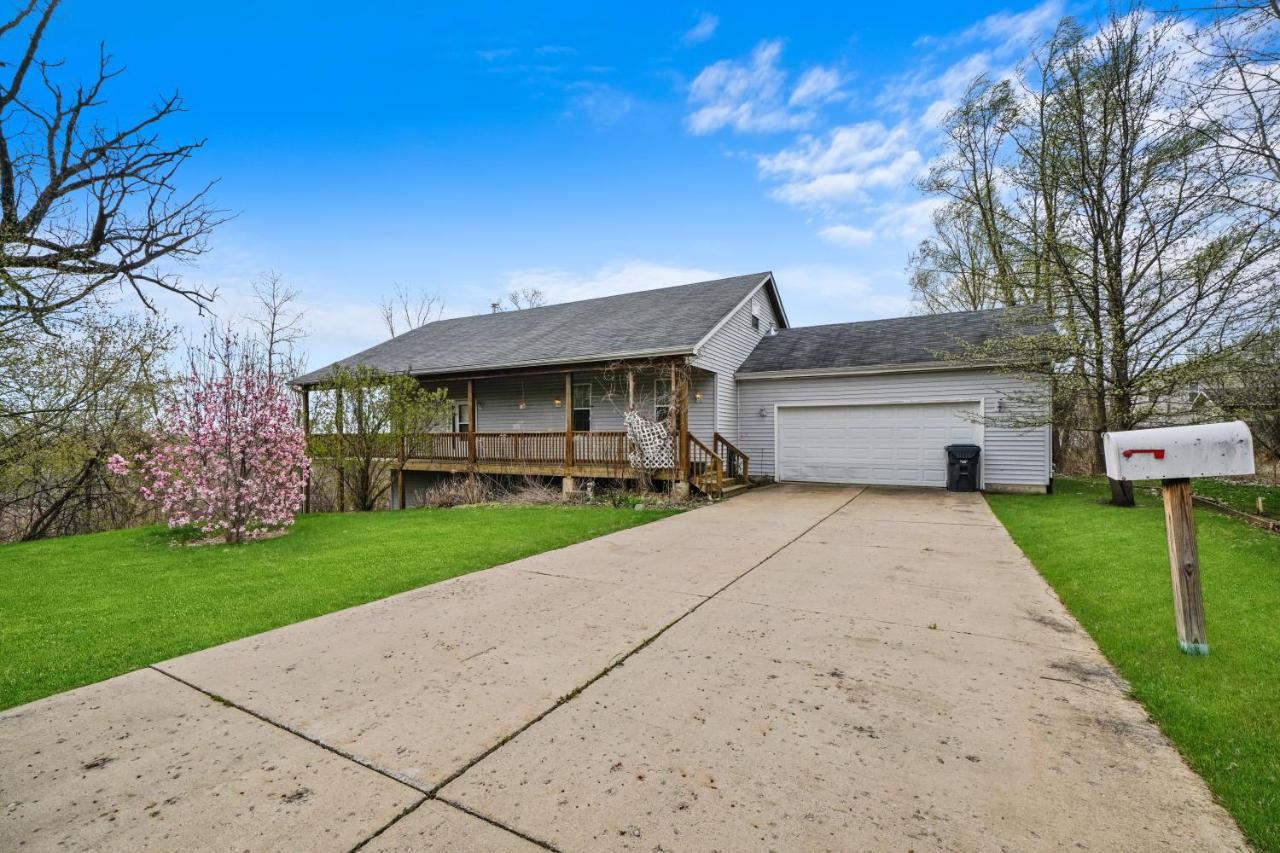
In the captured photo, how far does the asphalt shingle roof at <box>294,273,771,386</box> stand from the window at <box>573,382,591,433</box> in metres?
1.53

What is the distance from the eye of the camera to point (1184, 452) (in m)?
3.04

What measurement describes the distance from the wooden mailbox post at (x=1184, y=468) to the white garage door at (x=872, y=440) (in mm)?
8577

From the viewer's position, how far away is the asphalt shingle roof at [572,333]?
12.0 metres

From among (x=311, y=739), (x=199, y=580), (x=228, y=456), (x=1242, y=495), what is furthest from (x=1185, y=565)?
(x=1242, y=495)

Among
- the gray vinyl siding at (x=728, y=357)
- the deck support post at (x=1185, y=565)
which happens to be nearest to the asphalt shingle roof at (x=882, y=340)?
the gray vinyl siding at (x=728, y=357)

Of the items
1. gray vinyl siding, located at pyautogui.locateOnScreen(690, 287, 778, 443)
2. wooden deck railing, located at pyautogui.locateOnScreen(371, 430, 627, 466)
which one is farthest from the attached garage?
wooden deck railing, located at pyautogui.locateOnScreen(371, 430, 627, 466)

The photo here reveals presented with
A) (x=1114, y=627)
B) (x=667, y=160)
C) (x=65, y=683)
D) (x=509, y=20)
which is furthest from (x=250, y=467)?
(x=667, y=160)

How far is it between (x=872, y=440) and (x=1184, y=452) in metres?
9.77

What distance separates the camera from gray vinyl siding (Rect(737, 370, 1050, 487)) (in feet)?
36.0

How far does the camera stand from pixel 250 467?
7.53 m

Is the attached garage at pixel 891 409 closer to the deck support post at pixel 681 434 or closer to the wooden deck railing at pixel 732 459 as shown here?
the wooden deck railing at pixel 732 459

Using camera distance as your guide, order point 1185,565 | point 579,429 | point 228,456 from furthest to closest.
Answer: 1. point 579,429
2. point 228,456
3. point 1185,565

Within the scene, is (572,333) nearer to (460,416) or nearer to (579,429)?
(579,429)

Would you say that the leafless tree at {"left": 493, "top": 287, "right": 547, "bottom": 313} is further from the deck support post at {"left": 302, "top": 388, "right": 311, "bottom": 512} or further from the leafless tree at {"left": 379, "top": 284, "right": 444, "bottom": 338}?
the deck support post at {"left": 302, "top": 388, "right": 311, "bottom": 512}
